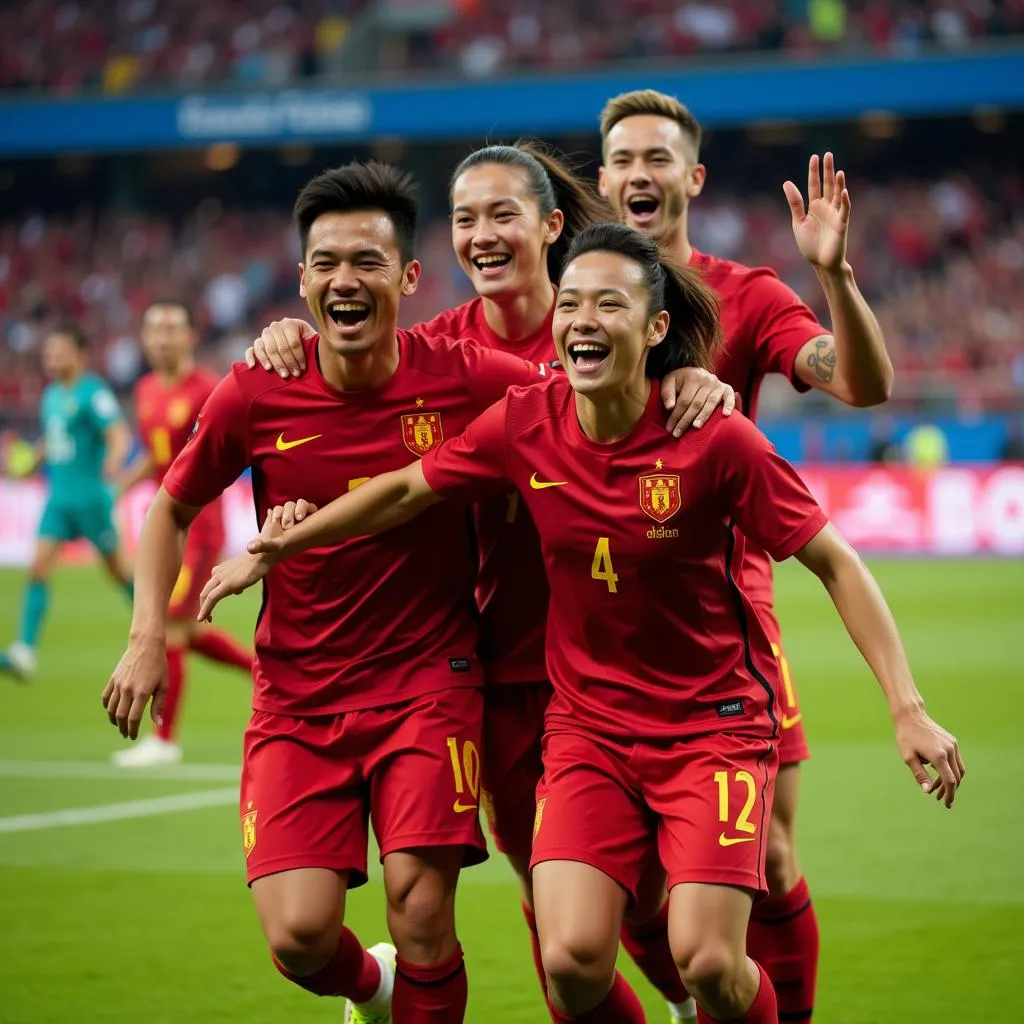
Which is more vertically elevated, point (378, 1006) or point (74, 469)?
point (74, 469)

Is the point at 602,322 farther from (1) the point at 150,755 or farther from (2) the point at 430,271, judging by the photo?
(2) the point at 430,271

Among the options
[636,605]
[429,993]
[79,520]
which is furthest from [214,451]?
A: [79,520]

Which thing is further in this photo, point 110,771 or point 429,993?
point 110,771

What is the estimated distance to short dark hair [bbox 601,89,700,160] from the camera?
5641mm

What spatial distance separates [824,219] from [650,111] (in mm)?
1051

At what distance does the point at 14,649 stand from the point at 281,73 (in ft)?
79.6

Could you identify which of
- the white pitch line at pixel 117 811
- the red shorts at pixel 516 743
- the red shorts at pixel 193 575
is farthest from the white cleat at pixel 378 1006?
the red shorts at pixel 193 575

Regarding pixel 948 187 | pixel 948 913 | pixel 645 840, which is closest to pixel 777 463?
pixel 645 840

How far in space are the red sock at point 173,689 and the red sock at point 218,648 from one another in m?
0.18

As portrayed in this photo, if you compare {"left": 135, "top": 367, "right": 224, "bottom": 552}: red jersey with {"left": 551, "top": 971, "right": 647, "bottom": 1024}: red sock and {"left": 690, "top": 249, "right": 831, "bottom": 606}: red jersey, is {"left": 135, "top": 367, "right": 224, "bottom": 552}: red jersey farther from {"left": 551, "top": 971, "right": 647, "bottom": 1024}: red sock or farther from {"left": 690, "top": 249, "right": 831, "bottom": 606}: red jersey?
{"left": 551, "top": 971, "right": 647, "bottom": 1024}: red sock

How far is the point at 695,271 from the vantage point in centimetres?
495

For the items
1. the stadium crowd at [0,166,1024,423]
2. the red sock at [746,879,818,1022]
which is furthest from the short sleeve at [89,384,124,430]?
the stadium crowd at [0,166,1024,423]

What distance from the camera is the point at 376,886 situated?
762 cm

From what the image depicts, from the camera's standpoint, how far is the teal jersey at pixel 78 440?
42.9ft
